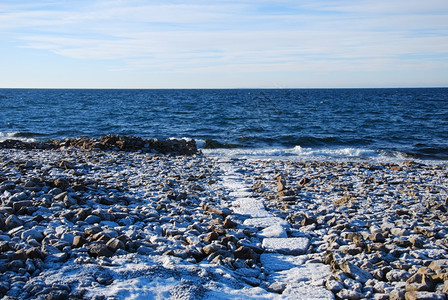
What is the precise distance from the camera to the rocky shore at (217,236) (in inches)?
133

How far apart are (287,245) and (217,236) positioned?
Result: 908 millimetres

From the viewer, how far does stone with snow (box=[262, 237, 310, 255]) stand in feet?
14.8

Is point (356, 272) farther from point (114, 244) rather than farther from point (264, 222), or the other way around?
point (114, 244)

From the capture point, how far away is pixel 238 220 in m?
5.61

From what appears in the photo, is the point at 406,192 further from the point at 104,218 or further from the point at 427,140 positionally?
the point at 427,140

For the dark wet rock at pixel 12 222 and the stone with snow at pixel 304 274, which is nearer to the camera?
the stone with snow at pixel 304 274

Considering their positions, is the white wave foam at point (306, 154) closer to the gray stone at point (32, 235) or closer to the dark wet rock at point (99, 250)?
the gray stone at point (32, 235)

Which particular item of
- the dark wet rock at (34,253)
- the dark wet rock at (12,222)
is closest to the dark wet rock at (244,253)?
the dark wet rock at (34,253)

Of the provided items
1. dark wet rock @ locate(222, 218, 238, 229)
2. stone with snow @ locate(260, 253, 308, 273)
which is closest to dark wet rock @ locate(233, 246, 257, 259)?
stone with snow @ locate(260, 253, 308, 273)

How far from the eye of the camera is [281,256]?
440cm

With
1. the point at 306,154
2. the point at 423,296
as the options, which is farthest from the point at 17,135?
the point at 423,296

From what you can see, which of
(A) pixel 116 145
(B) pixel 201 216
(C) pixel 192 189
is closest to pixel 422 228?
(B) pixel 201 216

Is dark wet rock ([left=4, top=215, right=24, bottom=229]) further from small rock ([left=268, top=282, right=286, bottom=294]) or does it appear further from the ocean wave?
the ocean wave

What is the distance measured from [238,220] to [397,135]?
17.5 meters
